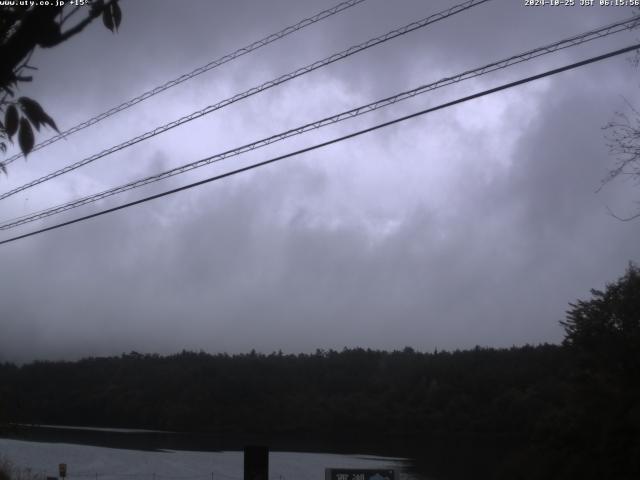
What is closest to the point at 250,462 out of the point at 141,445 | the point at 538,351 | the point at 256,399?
the point at 141,445

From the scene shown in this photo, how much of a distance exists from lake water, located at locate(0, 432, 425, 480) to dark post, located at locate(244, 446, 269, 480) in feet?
82.1

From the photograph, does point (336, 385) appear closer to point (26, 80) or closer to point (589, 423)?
point (589, 423)

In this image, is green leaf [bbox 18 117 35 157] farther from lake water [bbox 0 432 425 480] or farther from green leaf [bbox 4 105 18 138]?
lake water [bbox 0 432 425 480]

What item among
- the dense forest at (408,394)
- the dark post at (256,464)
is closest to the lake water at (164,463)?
the dense forest at (408,394)

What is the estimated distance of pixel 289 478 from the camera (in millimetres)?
36219

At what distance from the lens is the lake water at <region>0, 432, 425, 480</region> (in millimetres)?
39469

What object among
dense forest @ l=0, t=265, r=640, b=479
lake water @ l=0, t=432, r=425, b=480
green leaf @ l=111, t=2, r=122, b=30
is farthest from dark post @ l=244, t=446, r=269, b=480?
lake water @ l=0, t=432, r=425, b=480

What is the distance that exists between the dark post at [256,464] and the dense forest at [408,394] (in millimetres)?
11500

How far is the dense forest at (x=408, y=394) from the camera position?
2431 cm

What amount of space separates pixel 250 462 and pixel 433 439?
53656 mm

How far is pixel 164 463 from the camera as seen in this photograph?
156 feet

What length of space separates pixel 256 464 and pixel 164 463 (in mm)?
38320

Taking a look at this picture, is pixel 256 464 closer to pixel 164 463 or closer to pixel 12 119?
pixel 12 119

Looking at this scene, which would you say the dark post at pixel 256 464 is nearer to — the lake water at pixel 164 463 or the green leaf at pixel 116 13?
the green leaf at pixel 116 13
